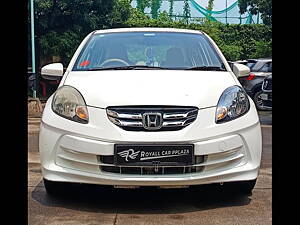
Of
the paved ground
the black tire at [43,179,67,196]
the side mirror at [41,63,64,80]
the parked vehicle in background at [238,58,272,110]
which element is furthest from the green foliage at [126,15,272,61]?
the black tire at [43,179,67,196]

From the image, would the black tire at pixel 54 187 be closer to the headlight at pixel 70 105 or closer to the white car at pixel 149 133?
the white car at pixel 149 133

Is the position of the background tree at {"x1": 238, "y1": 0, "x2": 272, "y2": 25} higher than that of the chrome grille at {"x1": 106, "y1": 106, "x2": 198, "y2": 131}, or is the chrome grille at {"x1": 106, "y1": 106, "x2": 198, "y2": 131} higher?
the background tree at {"x1": 238, "y1": 0, "x2": 272, "y2": 25}

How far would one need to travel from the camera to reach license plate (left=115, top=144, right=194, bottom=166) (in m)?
3.35

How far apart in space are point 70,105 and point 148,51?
1194 mm

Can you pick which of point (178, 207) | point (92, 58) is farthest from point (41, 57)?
point (178, 207)

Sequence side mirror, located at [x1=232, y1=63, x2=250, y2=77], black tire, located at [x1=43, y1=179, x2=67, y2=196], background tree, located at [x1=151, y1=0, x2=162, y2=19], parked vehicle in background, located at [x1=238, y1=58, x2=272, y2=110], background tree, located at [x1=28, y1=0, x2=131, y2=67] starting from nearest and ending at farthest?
black tire, located at [x1=43, y1=179, x2=67, y2=196], side mirror, located at [x1=232, y1=63, x2=250, y2=77], parked vehicle in background, located at [x1=238, y1=58, x2=272, y2=110], background tree, located at [x1=28, y1=0, x2=131, y2=67], background tree, located at [x1=151, y1=0, x2=162, y2=19]

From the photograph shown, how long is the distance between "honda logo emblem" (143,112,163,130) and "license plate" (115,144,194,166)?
151mm

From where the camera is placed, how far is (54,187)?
3.78 metres

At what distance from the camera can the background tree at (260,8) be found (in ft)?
67.3

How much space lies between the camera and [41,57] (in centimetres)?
1584

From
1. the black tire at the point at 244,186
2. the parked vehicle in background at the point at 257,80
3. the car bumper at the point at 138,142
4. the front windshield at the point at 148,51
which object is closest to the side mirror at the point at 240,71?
the front windshield at the point at 148,51

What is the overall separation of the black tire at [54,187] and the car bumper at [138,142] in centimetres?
12

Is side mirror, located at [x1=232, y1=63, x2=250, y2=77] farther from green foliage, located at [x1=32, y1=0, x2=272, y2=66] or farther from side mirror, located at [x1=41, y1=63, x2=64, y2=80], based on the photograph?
green foliage, located at [x1=32, y1=0, x2=272, y2=66]
